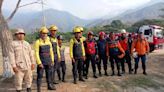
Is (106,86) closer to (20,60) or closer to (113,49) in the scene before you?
(113,49)

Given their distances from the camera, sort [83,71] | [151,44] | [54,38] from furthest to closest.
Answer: [151,44] < [83,71] < [54,38]

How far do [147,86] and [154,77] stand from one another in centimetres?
172

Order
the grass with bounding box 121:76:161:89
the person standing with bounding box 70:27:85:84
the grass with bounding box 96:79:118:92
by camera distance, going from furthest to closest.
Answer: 1. the grass with bounding box 121:76:161:89
2. the person standing with bounding box 70:27:85:84
3. the grass with bounding box 96:79:118:92

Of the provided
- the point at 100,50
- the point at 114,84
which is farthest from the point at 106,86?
the point at 100,50

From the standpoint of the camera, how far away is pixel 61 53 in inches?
544

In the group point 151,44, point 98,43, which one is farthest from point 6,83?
point 151,44

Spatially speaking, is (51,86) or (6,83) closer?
(51,86)

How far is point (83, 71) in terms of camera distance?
14.9 metres

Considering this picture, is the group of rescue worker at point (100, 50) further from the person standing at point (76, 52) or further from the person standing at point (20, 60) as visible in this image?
the person standing at point (20, 60)

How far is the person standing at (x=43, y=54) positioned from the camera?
11789mm

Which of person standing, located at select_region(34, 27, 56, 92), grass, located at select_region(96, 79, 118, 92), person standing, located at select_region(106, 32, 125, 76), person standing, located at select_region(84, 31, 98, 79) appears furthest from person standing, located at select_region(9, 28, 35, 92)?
person standing, located at select_region(106, 32, 125, 76)

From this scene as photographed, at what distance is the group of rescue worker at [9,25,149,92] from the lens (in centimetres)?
1095

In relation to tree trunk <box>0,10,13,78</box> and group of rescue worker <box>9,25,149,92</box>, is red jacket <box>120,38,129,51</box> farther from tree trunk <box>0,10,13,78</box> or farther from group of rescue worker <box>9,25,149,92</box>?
tree trunk <box>0,10,13,78</box>

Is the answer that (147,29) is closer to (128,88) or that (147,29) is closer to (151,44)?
(151,44)
